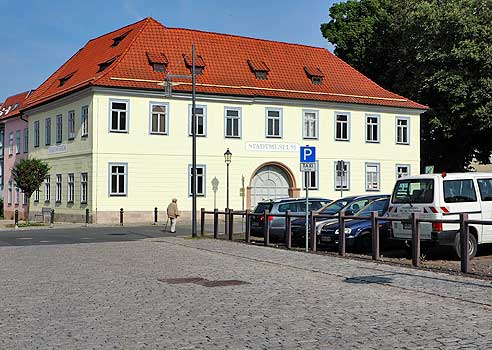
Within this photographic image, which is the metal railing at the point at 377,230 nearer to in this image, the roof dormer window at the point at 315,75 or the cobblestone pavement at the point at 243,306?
the cobblestone pavement at the point at 243,306

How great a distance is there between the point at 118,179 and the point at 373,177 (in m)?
16.9

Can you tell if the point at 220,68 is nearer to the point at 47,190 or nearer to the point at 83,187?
the point at 83,187

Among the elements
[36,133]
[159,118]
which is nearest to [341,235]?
[159,118]

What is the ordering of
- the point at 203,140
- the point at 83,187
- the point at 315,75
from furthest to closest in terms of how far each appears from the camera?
1. the point at 315,75
2. the point at 203,140
3. the point at 83,187

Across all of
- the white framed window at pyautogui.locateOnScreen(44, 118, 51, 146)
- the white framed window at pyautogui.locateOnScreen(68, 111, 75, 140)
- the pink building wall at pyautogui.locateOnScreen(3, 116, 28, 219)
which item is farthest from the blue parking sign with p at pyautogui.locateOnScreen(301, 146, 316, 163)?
the pink building wall at pyautogui.locateOnScreen(3, 116, 28, 219)

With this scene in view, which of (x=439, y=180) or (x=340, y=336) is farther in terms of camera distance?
(x=439, y=180)

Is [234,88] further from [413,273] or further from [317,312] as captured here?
[317,312]

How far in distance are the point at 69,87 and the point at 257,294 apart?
36.7 meters

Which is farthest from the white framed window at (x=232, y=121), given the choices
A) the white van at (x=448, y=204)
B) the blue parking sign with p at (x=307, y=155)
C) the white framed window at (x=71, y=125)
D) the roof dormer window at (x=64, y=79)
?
the white van at (x=448, y=204)

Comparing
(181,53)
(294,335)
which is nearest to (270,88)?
(181,53)

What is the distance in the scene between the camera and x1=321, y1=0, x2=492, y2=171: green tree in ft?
159

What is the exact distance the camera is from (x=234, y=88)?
44969 mm

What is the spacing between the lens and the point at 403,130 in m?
50.4

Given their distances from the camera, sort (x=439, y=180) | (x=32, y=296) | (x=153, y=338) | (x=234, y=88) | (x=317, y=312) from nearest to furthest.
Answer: (x=153, y=338) → (x=317, y=312) → (x=32, y=296) → (x=439, y=180) → (x=234, y=88)
